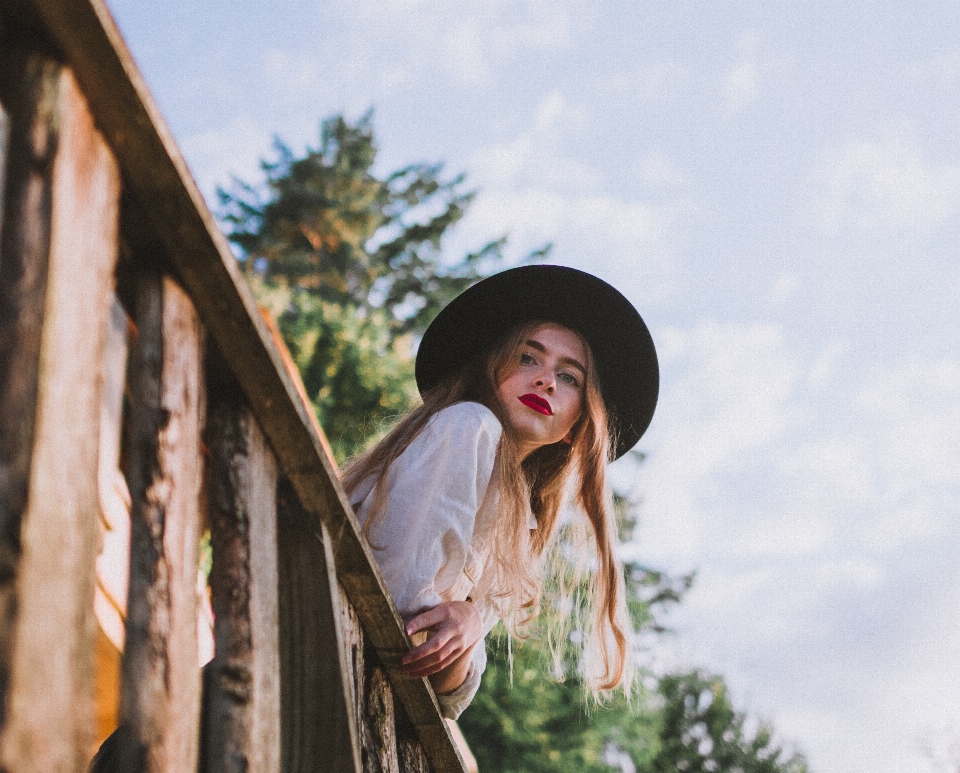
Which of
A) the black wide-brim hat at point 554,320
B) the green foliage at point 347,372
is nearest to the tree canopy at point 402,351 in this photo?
the green foliage at point 347,372

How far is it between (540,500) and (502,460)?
0.85 m

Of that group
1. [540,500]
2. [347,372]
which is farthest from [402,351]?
[540,500]

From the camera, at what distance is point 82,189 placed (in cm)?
95

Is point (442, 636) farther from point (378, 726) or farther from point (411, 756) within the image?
point (411, 756)

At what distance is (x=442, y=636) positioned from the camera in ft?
6.86

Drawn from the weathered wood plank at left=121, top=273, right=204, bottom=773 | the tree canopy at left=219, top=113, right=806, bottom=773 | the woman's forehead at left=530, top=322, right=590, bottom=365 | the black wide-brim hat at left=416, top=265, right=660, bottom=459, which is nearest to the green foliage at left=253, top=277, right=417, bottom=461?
the tree canopy at left=219, top=113, right=806, bottom=773

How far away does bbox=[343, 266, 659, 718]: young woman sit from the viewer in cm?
220

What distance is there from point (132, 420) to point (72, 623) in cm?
31

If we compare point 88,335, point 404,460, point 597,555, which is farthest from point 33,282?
point 597,555

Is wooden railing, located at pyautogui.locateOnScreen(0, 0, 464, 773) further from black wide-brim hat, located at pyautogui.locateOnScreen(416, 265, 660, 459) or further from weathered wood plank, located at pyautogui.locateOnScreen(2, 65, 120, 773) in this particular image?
black wide-brim hat, located at pyautogui.locateOnScreen(416, 265, 660, 459)

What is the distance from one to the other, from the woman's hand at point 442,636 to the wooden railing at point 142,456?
507 mm

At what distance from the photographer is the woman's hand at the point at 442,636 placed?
6.75ft

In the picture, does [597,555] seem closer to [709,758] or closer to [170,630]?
[170,630]

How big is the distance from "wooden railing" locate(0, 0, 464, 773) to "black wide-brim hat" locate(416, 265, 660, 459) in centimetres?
196
